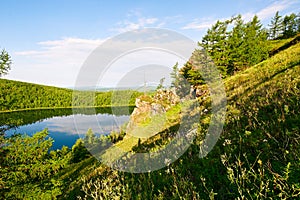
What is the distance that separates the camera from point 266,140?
4.73 m

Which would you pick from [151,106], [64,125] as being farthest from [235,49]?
[64,125]

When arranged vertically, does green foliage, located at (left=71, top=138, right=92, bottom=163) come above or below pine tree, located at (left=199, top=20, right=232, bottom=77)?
below

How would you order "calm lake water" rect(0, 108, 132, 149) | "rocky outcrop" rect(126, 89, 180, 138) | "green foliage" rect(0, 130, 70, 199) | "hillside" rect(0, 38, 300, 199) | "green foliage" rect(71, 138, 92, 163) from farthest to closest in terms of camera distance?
"calm lake water" rect(0, 108, 132, 149) < "green foliage" rect(71, 138, 92, 163) < "rocky outcrop" rect(126, 89, 180, 138) < "green foliage" rect(0, 130, 70, 199) < "hillside" rect(0, 38, 300, 199)

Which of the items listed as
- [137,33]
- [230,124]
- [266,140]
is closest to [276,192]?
[266,140]

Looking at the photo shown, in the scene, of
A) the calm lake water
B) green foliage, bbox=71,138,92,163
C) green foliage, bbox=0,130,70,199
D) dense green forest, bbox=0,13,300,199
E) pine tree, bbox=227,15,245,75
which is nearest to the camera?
dense green forest, bbox=0,13,300,199

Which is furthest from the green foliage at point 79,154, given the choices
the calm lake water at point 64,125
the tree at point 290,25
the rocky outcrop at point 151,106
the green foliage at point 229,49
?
the tree at point 290,25

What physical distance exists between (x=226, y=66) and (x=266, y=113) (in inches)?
1768

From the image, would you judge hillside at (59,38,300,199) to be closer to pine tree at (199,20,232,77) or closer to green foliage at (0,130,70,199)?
green foliage at (0,130,70,199)

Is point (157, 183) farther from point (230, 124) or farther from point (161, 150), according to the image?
point (230, 124)

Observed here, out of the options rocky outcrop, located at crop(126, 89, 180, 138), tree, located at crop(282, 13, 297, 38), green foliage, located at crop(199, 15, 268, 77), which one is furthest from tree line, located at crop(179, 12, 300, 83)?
tree, located at crop(282, 13, 297, 38)

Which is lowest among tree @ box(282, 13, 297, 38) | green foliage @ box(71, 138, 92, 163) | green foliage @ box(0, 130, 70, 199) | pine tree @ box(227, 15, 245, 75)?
green foliage @ box(71, 138, 92, 163)

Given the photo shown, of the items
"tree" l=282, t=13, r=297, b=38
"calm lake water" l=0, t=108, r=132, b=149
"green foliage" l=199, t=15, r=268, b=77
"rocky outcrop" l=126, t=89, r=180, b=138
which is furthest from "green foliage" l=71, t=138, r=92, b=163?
"tree" l=282, t=13, r=297, b=38

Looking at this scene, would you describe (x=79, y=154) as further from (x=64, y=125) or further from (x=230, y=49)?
(x=64, y=125)

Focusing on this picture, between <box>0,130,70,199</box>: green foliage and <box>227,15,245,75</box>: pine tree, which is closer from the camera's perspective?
<box>0,130,70,199</box>: green foliage
